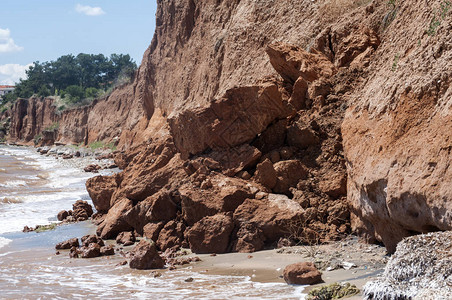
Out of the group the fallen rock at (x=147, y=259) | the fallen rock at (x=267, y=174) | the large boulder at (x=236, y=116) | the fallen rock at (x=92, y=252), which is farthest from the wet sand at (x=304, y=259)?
the large boulder at (x=236, y=116)

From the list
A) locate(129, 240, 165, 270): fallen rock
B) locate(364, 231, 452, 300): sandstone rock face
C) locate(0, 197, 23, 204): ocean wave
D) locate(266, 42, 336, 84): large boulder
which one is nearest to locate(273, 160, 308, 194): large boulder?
locate(129, 240, 165, 270): fallen rock

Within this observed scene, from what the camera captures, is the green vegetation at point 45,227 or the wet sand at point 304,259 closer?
the wet sand at point 304,259

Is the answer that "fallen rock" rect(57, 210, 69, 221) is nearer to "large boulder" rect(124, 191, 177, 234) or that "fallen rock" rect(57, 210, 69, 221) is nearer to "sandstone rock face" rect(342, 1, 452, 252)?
"large boulder" rect(124, 191, 177, 234)

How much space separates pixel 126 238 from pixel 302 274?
4.35 meters

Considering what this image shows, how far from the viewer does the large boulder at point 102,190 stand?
11.4 m

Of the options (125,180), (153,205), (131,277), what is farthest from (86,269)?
(125,180)

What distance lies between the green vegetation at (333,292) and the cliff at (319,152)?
3.22 feet

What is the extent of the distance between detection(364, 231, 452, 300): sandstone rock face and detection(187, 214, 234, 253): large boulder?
3.39 m

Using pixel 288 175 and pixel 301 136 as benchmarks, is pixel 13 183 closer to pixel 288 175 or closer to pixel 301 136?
pixel 301 136

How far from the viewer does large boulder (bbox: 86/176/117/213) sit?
11.4 metres

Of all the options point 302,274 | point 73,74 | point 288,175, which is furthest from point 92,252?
point 73,74

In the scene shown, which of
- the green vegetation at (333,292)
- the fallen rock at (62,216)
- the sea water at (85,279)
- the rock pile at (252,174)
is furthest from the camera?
the fallen rock at (62,216)

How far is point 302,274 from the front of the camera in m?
5.58

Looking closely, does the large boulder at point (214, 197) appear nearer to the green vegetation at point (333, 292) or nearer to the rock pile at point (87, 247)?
the rock pile at point (87, 247)
